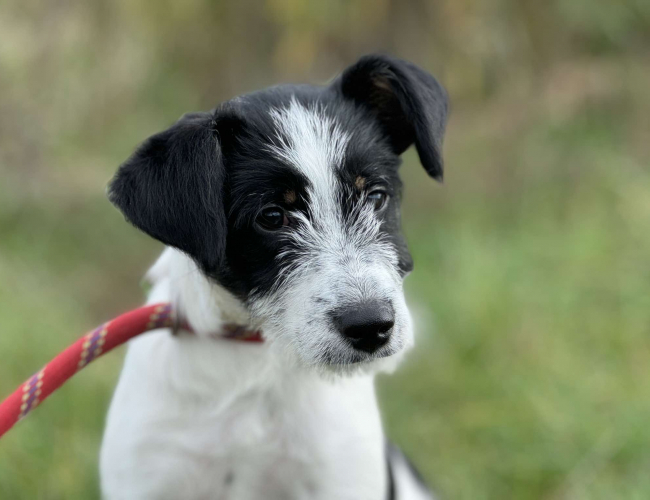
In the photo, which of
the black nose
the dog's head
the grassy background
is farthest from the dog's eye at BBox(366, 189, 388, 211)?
the grassy background

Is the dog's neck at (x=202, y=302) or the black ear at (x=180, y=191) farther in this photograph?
the dog's neck at (x=202, y=302)

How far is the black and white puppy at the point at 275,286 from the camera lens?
2350 millimetres

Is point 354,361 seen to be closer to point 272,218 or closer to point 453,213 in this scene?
point 272,218

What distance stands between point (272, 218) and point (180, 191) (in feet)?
1.14

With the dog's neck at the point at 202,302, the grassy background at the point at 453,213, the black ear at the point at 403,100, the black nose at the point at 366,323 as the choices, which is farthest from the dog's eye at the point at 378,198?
the grassy background at the point at 453,213

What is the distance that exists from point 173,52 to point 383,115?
478 centimetres

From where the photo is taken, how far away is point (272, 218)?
99.4 inches

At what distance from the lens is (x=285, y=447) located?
108 inches

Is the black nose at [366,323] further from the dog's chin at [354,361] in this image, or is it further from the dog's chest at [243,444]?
the dog's chest at [243,444]

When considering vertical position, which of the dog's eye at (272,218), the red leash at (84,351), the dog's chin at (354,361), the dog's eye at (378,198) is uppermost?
the dog's eye at (272,218)

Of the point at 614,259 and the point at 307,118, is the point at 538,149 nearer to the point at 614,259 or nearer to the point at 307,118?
the point at 614,259

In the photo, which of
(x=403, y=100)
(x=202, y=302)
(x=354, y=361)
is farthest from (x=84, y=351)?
(x=403, y=100)

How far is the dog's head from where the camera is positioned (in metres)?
2.32

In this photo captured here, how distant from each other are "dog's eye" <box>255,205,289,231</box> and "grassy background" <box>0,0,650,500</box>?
1961mm
